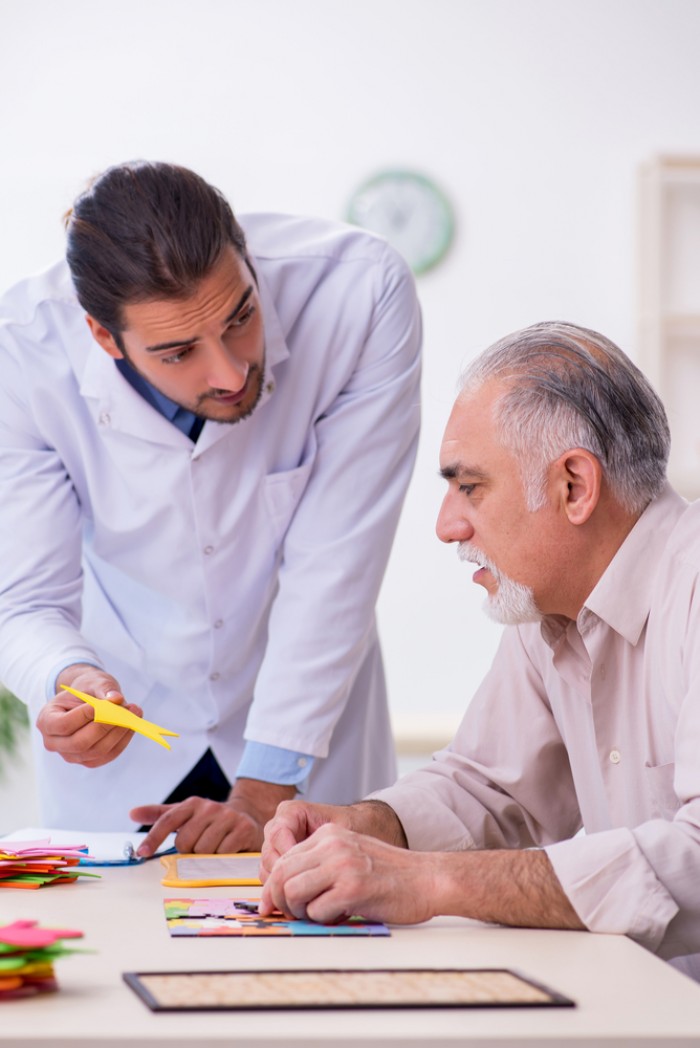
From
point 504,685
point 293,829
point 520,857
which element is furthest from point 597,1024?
point 504,685

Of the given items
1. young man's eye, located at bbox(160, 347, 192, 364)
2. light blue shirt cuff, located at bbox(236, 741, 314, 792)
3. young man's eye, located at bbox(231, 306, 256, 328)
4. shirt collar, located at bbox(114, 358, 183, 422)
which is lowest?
light blue shirt cuff, located at bbox(236, 741, 314, 792)

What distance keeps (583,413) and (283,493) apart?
2.26 ft

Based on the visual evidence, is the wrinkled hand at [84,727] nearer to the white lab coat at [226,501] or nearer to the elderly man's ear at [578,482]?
the white lab coat at [226,501]

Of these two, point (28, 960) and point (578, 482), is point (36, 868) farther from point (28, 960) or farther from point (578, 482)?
point (578, 482)

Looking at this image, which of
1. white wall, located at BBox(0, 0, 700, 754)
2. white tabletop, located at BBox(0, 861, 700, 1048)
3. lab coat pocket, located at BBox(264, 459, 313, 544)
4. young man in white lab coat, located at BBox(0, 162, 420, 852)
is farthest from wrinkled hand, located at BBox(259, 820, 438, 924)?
white wall, located at BBox(0, 0, 700, 754)

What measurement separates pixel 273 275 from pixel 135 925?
114 centimetres

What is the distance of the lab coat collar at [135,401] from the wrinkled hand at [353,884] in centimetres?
90

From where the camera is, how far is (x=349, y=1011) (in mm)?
842

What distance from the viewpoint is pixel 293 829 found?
139 centimetres

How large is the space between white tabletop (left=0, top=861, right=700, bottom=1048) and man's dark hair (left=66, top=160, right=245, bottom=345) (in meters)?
0.79

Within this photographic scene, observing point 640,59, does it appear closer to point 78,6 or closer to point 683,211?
point 683,211

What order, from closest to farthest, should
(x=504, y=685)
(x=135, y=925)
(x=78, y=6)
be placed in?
1. (x=135, y=925)
2. (x=504, y=685)
3. (x=78, y=6)

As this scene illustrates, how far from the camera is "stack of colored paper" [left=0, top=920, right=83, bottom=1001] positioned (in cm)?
86

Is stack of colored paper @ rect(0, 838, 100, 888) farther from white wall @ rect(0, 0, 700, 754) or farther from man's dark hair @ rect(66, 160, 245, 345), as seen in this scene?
white wall @ rect(0, 0, 700, 754)
